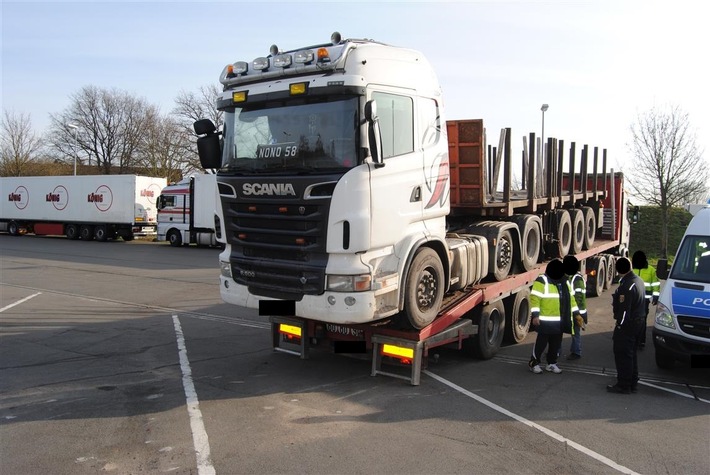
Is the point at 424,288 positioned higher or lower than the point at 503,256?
lower

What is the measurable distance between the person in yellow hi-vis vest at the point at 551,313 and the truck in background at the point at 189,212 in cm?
2121

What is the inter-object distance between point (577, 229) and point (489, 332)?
5280 mm

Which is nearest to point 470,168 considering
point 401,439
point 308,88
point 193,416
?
point 308,88

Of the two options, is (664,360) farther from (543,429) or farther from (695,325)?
(543,429)

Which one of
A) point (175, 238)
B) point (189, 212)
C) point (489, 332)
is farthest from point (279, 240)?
point (175, 238)

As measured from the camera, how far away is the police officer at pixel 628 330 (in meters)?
6.50

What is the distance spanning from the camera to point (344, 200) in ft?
18.8

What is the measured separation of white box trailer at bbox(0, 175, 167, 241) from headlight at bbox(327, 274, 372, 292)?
28.3 meters

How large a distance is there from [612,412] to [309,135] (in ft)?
14.3

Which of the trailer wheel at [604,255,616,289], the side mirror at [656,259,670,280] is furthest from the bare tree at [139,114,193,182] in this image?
the side mirror at [656,259,670,280]

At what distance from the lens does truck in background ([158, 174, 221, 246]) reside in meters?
27.2

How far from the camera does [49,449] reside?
15.5ft

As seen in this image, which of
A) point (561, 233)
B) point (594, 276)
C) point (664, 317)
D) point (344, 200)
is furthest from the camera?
point (594, 276)

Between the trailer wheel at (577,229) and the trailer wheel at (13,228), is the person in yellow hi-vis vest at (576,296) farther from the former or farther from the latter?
the trailer wheel at (13,228)
